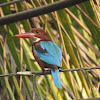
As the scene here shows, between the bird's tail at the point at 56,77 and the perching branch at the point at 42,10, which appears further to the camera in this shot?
the bird's tail at the point at 56,77

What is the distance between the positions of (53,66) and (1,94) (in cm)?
63

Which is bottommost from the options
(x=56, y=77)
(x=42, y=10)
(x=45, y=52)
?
(x=56, y=77)

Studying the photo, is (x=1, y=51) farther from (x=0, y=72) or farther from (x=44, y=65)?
(x=44, y=65)

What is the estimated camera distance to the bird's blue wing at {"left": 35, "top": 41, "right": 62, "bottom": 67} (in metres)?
2.02

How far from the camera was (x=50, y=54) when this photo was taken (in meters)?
2.15

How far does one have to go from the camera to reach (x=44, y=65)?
2.14m

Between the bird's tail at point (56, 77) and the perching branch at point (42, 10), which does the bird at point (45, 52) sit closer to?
the bird's tail at point (56, 77)

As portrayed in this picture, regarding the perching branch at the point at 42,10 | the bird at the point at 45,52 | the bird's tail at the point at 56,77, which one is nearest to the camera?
the perching branch at the point at 42,10

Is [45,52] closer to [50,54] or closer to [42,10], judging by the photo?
[50,54]

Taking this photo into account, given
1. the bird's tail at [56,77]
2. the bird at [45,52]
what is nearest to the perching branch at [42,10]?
the bird's tail at [56,77]

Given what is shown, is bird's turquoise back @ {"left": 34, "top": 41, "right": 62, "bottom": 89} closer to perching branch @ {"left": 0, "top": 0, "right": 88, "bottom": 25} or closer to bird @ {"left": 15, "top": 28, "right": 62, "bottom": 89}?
bird @ {"left": 15, "top": 28, "right": 62, "bottom": 89}

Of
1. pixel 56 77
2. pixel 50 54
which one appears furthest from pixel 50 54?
pixel 56 77

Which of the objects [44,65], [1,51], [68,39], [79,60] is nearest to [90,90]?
[79,60]

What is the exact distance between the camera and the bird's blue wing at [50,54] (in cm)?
202
